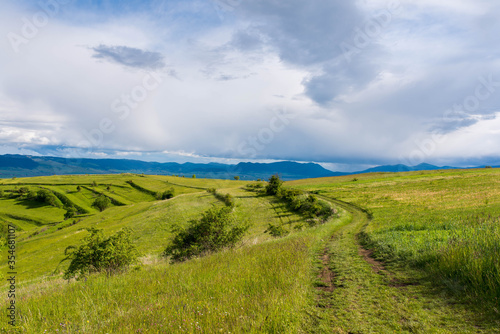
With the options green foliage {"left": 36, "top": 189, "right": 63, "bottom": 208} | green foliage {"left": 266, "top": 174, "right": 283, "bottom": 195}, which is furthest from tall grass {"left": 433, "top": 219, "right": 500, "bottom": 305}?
green foliage {"left": 36, "top": 189, "right": 63, "bottom": 208}

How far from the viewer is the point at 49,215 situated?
445ft

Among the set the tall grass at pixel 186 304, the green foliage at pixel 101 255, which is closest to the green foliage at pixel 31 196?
the green foliage at pixel 101 255

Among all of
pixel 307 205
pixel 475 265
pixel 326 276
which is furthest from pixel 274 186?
pixel 475 265

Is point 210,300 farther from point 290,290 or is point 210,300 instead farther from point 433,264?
point 433,264

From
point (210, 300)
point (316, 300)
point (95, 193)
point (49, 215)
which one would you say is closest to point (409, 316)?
point (316, 300)

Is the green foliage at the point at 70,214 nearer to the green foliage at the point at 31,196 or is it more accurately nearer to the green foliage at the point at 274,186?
the green foliage at the point at 31,196

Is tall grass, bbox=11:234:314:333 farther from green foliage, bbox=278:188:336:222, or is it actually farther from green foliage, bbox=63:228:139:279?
green foliage, bbox=278:188:336:222

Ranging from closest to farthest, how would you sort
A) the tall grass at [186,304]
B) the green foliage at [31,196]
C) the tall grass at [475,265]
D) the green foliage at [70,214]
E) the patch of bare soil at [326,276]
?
the tall grass at [186,304], the tall grass at [475,265], the patch of bare soil at [326,276], the green foliage at [70,214], the green foliage at [31,196]

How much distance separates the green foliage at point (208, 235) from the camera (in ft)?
76.4

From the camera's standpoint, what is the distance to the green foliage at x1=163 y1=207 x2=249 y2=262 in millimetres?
23281

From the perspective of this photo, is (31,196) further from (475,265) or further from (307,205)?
(475,265)

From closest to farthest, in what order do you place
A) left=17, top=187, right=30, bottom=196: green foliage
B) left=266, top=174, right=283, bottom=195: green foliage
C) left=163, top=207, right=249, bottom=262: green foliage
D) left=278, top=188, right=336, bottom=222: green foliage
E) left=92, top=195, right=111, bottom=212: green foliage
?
left=163, top=207, right=249, bottom=262: green foliage
left=278, top=188, right=336, bottom=222: green foliage
left=266, top=174, right=283, bottom=195: green foliage
left=92, top=195, right=111, bottom=212: green foliage
left=17, top=187, right=30, bottom=196: green foliage

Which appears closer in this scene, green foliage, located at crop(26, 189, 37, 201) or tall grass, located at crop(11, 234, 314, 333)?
tall grass, located at crop(11, 234, 314, 333)

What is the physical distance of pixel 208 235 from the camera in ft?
77.9
